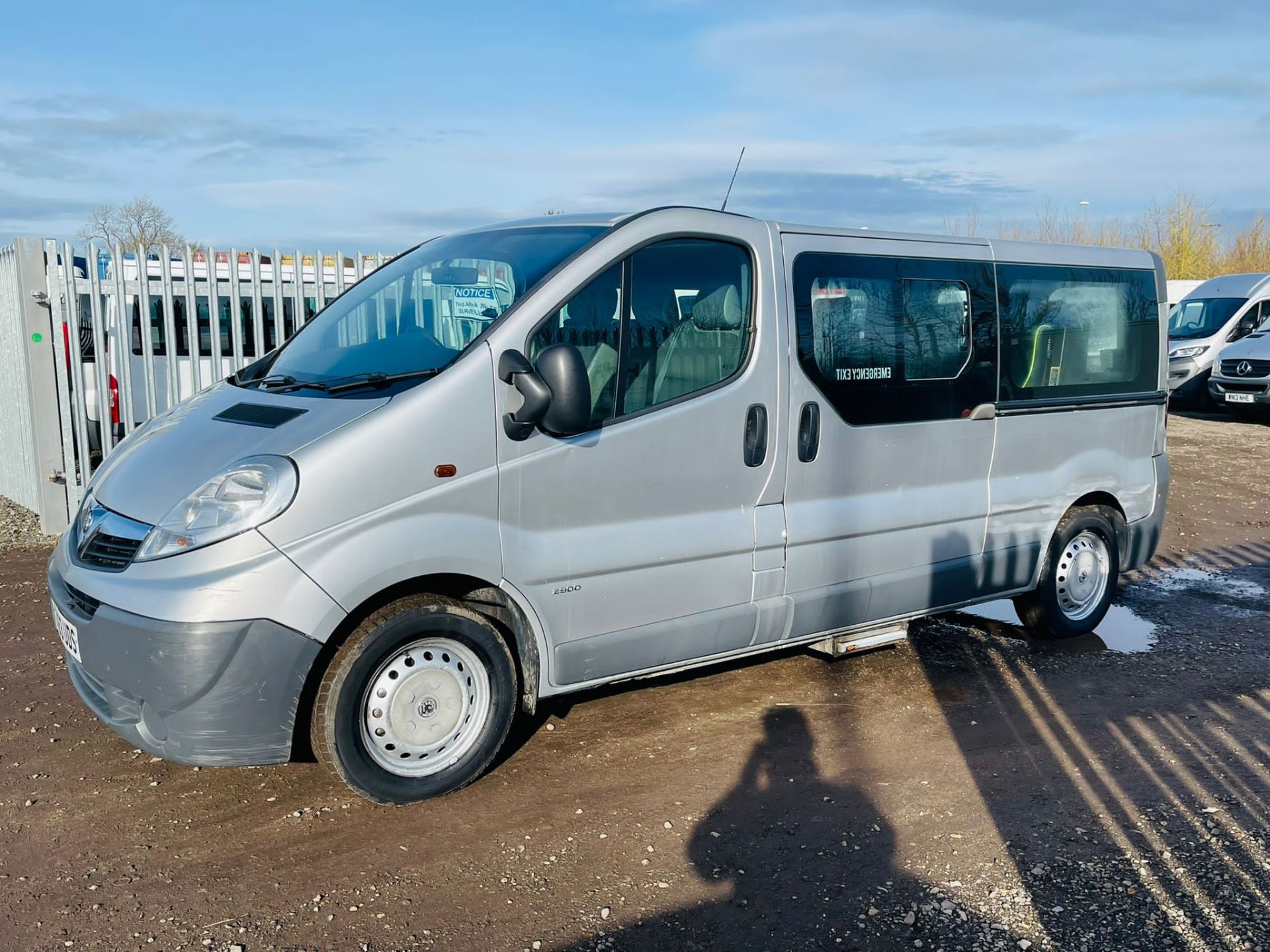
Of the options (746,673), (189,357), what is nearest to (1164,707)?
(746,673)

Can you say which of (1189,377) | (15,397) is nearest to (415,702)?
(15,397)

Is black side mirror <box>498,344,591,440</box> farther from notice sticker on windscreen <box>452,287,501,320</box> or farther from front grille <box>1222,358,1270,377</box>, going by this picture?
front grille <box>1222,358,1270,377</box>

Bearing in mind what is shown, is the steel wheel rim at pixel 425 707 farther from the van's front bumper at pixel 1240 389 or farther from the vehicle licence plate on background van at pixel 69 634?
the van's front bumper at pixel 1240 389

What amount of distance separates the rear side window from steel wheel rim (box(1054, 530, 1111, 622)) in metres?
2.83

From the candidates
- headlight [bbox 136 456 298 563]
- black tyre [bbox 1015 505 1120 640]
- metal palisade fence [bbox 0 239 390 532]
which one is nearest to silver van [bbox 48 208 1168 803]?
headlight [bbox 136 456 298 563]

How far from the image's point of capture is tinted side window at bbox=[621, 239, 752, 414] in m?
4.54

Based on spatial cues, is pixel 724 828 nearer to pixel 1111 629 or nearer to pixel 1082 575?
pixel 1082 575

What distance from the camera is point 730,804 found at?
4312 millimetres

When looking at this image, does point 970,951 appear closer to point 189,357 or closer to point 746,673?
point 746,673

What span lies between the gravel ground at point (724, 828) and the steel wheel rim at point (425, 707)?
22 cm

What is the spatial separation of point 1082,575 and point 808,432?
2.57 meters

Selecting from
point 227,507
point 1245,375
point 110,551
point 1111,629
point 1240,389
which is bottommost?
point 1111,629

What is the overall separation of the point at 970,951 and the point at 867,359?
9.11 ft

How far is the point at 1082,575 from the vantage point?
6.61 meters
